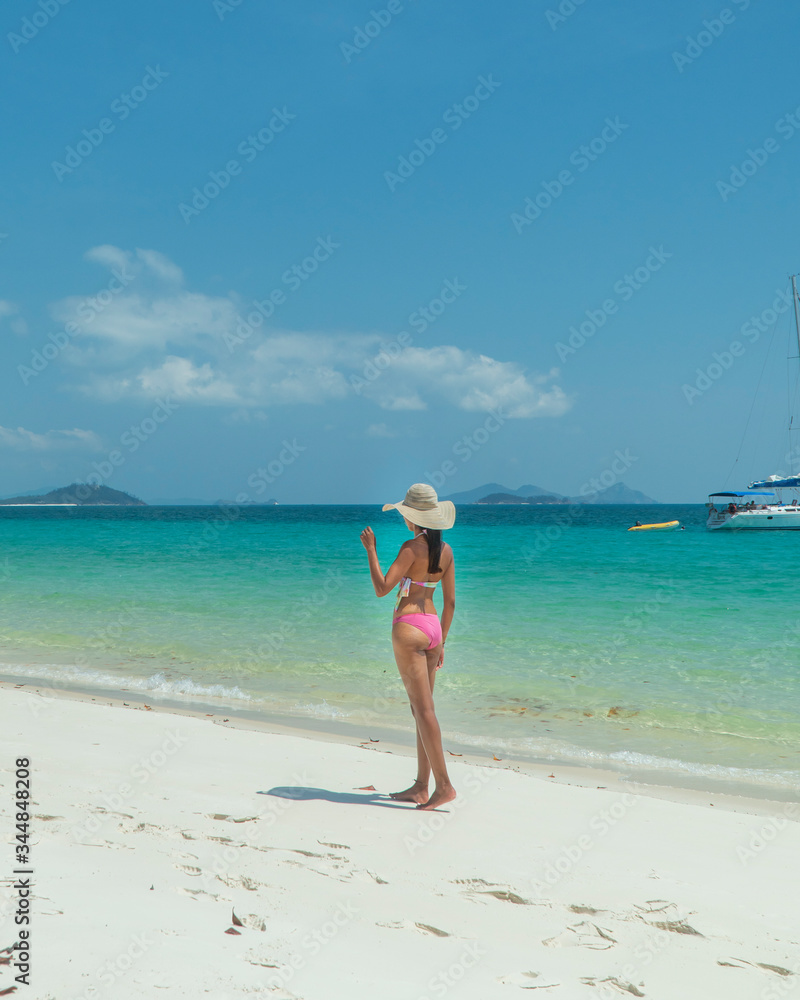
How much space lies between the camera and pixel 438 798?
4926 millimetres

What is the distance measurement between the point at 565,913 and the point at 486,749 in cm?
355

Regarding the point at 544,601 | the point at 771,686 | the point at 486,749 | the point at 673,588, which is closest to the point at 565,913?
the point at 486,749

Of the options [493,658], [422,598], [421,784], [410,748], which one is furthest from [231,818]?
[493,658]

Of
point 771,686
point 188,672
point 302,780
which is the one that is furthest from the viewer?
point 188,672

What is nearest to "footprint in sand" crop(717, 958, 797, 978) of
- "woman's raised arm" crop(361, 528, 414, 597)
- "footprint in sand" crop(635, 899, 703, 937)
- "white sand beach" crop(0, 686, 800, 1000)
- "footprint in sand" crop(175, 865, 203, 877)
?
"white sand beach" crop(0, 686, 800, 1000)

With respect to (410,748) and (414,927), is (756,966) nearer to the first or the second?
(414,927)

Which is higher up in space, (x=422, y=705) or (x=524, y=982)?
(x=422, y=705)

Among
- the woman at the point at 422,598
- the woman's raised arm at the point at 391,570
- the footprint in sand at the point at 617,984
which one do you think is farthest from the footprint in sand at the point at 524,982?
the woman's raised arm at the point at 391,570

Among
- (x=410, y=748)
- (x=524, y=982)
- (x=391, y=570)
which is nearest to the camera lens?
(x=524, y=982)

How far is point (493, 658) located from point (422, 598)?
6.77m

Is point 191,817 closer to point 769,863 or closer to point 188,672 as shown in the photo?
point 769,863

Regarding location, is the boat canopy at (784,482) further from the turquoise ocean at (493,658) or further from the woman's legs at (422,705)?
the woman's legs at (422,705)

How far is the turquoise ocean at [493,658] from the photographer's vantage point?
753cm

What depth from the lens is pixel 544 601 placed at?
17.8m
